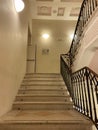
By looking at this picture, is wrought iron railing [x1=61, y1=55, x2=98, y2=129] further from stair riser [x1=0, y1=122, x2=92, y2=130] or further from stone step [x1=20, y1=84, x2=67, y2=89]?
stone step [x1=20, y1=84, x2=67, y2=89]

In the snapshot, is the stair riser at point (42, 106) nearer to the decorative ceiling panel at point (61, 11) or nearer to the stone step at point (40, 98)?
the stone step at point (40, 98)

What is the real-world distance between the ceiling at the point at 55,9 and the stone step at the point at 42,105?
472cm

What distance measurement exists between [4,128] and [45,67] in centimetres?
554

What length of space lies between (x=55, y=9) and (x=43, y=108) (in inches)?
203

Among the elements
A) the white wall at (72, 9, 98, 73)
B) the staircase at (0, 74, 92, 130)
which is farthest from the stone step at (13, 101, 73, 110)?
the white wall at (72, 9, 98, 73)

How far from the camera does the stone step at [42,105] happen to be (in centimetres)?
391

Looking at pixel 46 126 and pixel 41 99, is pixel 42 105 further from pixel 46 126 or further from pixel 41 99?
pixel 46 126

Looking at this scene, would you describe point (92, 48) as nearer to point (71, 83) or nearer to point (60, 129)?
point (71, 83)

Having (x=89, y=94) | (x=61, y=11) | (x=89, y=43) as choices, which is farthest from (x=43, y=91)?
(x=61, y=11)

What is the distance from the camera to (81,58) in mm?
4363

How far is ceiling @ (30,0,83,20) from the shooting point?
7062 millimetres

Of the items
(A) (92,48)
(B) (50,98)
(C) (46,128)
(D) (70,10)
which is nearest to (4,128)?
(C) (46,128)

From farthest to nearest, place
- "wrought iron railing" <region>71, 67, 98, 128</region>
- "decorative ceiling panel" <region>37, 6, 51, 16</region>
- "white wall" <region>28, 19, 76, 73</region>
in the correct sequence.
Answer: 1. "white wall" <region>28, 19, 76, 73</region>
2. "decorative ceiling panel" <region>37, 6, 51, 16</region>
3. "wrought iron railing" <region>71, 67, 98, 128</region>

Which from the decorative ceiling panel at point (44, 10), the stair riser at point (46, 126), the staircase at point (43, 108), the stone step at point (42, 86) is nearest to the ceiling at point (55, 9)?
the decorative ceiling panel at point (44, 10)
